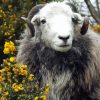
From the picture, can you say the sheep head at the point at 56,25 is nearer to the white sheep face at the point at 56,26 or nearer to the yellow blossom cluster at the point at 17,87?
the white sheep face at the point at 56,26

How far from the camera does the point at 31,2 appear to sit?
11031mm

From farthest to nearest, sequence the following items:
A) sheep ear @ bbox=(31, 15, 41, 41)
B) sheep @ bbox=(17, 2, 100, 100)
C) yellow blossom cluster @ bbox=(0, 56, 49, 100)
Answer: sheep ear @ bbox=(31, 15, 41, 41)
sheep @ bbox=(17, 2, 100, 100)
yellow blossom cluster @ bbox=(0, 56, 49, 100)

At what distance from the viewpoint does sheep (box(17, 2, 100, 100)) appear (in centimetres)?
874

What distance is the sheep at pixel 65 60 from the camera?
8742mm

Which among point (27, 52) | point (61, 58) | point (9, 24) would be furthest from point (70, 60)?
point (9, 24)

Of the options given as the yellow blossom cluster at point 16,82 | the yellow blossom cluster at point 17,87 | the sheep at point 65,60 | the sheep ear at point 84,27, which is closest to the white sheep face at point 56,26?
the sheep at point 65,60

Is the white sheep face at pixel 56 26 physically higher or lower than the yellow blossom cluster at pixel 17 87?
higher

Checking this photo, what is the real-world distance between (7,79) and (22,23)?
344cm

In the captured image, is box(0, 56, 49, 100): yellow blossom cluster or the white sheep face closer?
box(0, 56, 49, 100): yellow blossom cluster

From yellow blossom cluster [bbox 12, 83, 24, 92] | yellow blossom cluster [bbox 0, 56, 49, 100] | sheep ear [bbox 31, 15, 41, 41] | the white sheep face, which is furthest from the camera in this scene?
sheep ear [bbox 31, 15, 41, 41]

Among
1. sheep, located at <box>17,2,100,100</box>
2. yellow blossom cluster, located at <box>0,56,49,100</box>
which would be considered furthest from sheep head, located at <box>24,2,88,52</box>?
yellow blossom cluster, located at <box>0,56,49,100</box>

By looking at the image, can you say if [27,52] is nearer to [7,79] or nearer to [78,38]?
[78,38]

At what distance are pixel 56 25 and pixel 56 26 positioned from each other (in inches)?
0.9

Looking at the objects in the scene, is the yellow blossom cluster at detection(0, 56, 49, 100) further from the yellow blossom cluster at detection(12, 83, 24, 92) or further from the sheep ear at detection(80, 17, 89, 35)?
the sheep ear at detection(80, 17, 89, 35)
